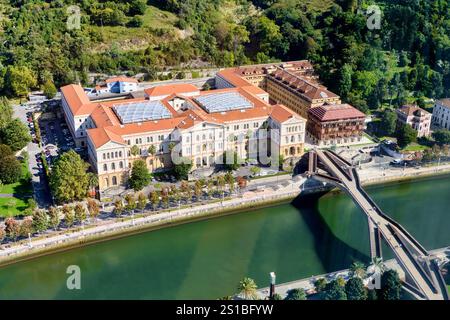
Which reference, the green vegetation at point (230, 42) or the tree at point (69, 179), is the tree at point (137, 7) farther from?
the tree at point (69, 179)

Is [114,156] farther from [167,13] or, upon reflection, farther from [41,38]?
[167,13]

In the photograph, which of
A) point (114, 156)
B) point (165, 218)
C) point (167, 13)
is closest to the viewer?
point (165, 218)

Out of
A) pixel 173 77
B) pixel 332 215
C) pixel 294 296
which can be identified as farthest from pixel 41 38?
pixel 294 296

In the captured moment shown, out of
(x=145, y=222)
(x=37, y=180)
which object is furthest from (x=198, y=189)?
(x=37, y=180)

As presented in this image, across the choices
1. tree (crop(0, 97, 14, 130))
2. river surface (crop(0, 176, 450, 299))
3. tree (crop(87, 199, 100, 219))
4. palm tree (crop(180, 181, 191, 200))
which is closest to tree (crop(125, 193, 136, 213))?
tree (crop(87, 199, 100, 219))

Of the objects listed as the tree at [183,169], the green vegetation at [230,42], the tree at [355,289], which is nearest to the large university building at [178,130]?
the tree at [183,169]

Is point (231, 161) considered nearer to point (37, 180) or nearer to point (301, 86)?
point (301, 86)
